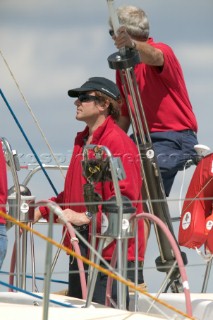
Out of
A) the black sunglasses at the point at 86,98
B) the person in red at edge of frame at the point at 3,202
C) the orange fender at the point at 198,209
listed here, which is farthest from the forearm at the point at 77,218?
the orange fender at the point at 198,209

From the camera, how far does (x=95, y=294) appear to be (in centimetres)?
688

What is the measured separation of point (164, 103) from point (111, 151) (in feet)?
5.01

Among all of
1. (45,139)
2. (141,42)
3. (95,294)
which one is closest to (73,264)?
(95,294)

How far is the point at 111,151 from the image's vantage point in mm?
6984

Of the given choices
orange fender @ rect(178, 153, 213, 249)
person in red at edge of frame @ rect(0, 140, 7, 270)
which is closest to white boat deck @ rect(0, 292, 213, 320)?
person in red at edge of frame @ rect(0, 140, 7, 270)

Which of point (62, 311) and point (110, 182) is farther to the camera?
point (110, 182)

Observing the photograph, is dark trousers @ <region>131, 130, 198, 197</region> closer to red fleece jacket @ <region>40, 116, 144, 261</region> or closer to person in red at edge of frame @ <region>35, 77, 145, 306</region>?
person in red at edge of frame @ <region>35, 77, 145, 306</region>

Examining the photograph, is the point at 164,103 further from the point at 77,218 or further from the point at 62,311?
the point at 62,311

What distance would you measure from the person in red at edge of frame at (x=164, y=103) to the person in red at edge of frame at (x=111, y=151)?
0.95 metres

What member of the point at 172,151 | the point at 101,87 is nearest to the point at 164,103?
the point at 172,151

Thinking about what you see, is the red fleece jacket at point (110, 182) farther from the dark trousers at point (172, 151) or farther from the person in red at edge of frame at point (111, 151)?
the dark trousers at point (172, 151)

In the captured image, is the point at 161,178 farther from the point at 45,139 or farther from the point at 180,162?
the point at 45,139

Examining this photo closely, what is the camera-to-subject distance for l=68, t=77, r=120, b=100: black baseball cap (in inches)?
287

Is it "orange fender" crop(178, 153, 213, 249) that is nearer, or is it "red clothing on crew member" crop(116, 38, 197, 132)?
"orange fender" crop(178, 153, 213, 249)
